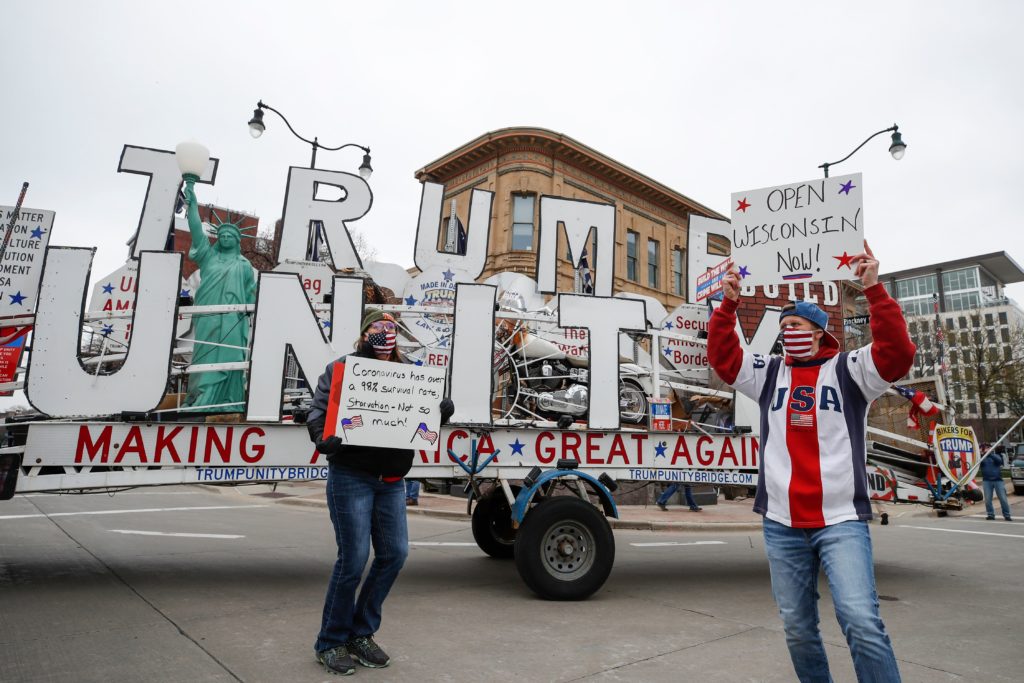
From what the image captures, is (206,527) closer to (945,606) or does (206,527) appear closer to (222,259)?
(222,259)

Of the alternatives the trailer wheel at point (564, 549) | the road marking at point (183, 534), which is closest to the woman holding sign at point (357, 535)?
the trailer wheel at point (564, 549)

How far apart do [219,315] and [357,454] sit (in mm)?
3898

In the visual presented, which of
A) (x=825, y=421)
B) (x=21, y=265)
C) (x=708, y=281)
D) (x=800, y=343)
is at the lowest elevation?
(x=825, y=421)

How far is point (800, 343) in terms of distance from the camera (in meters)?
2.84

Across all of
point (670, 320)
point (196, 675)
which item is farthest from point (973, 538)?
point (196, 675)

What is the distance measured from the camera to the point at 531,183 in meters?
24.2

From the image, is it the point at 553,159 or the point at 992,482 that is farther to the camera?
the point at 553,159

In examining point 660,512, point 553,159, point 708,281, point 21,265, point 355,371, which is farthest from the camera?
point 553,159

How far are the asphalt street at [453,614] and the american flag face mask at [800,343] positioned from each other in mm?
1976

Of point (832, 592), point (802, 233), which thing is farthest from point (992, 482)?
point (832, 592)

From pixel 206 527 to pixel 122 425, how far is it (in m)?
5.26

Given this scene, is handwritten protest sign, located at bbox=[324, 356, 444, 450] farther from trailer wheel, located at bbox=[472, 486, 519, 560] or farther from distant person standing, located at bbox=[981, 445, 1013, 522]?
distant person standing, located at bbox=[981, 445, 1013, 522]

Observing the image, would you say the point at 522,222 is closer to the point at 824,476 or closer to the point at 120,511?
the point at 120,511

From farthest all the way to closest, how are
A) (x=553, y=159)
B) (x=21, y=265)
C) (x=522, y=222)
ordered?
(x=553, y=159) → (x=522, y=222) → (x=21, y=265)
